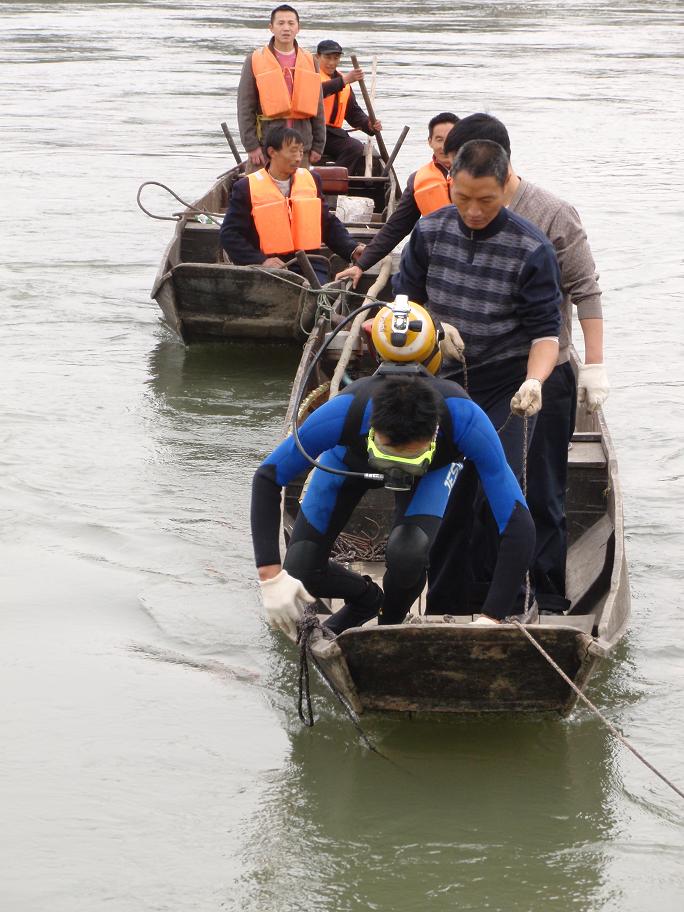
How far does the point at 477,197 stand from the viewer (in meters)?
4.63

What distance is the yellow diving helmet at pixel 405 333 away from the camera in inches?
175

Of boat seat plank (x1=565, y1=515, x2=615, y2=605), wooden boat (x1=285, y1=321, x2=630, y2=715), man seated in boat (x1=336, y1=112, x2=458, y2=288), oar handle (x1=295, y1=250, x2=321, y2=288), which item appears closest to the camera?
wooden boat (x1=285, y1=321, x2=630, y2=715)

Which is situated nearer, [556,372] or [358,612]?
[358,612]

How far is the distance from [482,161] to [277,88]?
6751 mm

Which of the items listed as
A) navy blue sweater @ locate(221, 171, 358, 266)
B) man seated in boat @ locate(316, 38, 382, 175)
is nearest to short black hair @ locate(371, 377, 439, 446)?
navy blue sweater @ locate(221, 171, 358, 266)

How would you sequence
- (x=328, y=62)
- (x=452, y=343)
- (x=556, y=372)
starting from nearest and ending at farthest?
(x=452, y=343) < (x=556, y=372) < (x=328, y=62)

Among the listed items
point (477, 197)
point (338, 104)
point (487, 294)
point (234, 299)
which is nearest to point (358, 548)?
point (487, 294)

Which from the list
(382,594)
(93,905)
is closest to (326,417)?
(382,594)

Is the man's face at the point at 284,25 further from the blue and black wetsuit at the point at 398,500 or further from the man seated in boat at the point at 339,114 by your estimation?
the blue and black wetsuit at the point at 398,500

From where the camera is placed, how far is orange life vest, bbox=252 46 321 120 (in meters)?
10.9

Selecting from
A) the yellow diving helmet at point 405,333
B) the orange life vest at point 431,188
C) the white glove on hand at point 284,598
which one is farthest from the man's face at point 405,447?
the orange life vest at point 431,188

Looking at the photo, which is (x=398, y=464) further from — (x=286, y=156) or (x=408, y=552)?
(x=286, y=156)

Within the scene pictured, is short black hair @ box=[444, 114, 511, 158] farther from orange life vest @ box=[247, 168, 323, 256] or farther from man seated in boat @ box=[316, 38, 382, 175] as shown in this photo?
man seated in boat @ box=[316, 38, 382, 175]

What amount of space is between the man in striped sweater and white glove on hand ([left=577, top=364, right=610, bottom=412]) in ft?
1.22
